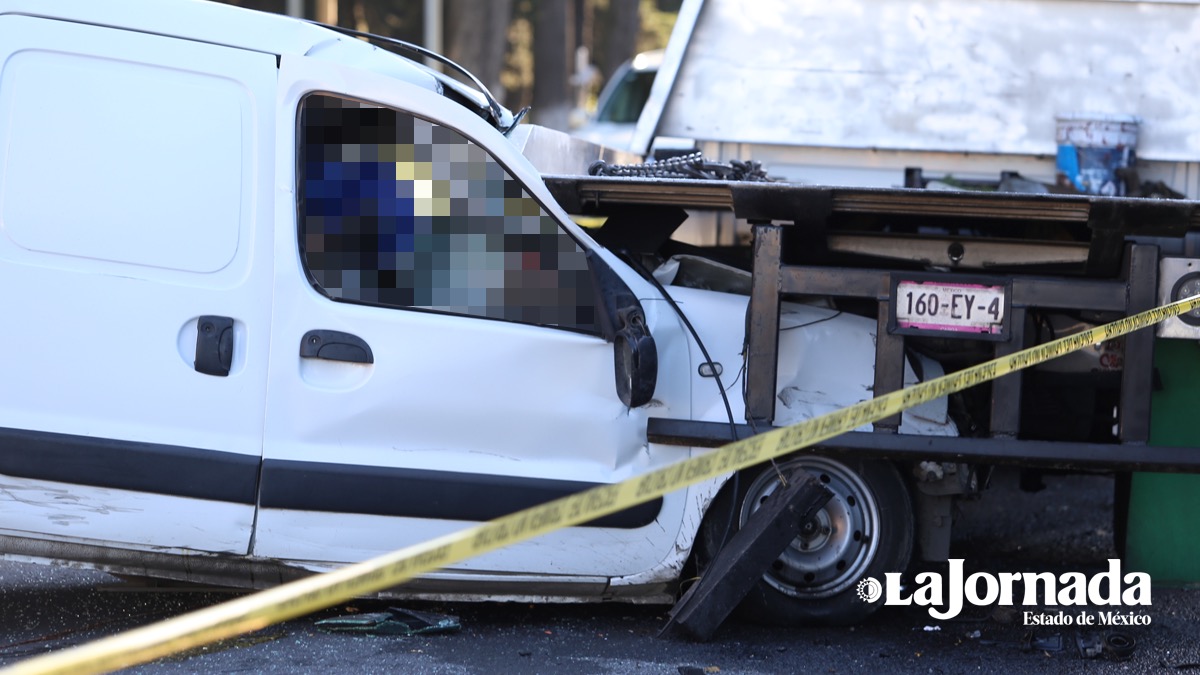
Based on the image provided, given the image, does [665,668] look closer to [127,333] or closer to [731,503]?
[731,503]

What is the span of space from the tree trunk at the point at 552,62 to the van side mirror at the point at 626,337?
51.9ft

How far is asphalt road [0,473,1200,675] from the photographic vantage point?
3.91m

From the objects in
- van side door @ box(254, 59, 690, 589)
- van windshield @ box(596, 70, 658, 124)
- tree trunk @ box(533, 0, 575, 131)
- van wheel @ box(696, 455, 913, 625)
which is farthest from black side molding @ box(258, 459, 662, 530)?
tree trunk @ box(533, 0, 575, 131)

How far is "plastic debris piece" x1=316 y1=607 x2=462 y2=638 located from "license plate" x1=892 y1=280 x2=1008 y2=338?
1.66m

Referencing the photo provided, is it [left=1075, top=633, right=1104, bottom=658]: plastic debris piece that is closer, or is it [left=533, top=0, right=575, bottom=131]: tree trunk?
[left=1075, top=633, right=1104, bottom=658]: plastic debris piece

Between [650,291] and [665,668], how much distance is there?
1134 mm

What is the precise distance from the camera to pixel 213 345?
149 inches

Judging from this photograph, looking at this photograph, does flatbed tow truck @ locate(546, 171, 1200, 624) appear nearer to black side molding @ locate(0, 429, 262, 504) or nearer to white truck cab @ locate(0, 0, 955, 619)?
white truck cab @ locate(0, 0, 955, 619)

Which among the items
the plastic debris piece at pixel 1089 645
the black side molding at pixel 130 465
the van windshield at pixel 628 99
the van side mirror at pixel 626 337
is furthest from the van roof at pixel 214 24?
the van windshield at pixel 628 99

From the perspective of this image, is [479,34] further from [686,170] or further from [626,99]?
[686,170]

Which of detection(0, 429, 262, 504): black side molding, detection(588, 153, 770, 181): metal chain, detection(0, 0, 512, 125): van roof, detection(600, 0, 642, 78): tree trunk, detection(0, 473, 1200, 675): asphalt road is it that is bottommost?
detection(0, 473, 1200, 675): asphalt road

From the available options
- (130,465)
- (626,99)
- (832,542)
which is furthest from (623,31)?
(130,465)

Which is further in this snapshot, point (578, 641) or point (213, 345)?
point (578, 641)

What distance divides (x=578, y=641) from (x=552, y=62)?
54.0 ft
